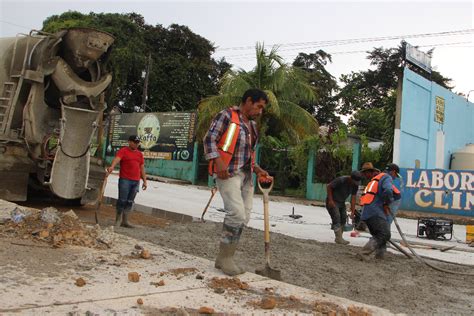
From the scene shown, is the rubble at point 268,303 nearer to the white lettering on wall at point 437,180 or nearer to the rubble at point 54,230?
the rubble at point 54,230

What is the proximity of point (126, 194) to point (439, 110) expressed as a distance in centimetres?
1750

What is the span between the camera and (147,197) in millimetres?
14820

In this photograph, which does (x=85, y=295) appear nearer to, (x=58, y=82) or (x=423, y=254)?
(x=58, y=82)

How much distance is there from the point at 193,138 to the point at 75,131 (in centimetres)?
1758

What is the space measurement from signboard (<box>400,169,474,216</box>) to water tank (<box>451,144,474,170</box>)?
5.64 m

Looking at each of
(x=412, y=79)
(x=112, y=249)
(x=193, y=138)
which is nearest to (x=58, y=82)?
(x=112, y=249)

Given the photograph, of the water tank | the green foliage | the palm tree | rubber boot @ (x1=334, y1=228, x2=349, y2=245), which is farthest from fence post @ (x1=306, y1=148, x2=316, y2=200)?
the green foliage

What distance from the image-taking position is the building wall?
1953 centimetres

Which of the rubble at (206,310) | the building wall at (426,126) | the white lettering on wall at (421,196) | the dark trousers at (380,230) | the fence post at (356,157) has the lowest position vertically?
the rubble at (206,310)

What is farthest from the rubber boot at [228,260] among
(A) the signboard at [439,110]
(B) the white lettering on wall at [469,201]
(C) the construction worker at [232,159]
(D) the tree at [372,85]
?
(D) the tree at [372,85]

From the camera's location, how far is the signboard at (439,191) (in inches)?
669

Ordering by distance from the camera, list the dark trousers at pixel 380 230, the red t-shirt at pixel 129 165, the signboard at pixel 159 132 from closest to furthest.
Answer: the dark trousers at pixel 380 230 → the red t-shirt at pixel 129 165 → the signboard at pixel 159 132

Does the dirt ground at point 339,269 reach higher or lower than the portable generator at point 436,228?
lower

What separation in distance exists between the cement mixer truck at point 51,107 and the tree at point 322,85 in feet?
98.3
